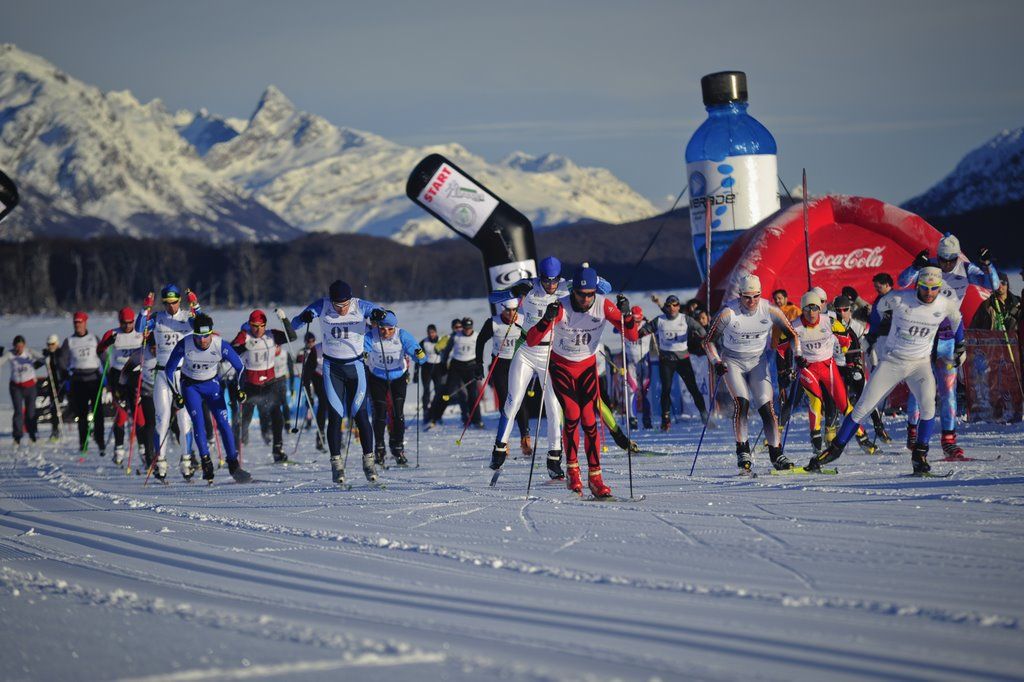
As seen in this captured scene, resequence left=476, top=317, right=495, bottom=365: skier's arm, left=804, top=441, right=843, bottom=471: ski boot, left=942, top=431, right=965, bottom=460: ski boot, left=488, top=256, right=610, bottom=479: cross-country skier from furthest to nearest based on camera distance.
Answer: left=476, top=317, right=495, bottom=365: skier's arm < left=942, top=431, right=965, bottom=460: ski boot < left=488, top=256, right=610, bottom=479: cross-country skier < left=804, top=441, right=843, bottom=471: ski boot

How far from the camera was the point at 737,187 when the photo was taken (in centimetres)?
1961

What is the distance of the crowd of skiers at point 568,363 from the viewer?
10172 mm

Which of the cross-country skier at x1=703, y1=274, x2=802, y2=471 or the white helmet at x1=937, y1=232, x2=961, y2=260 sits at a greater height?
the white helmet at x1=937, y1=232, x2=961, y2=260

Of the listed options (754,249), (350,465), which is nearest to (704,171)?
(754,249)

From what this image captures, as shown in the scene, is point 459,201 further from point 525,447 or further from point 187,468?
point 187,468

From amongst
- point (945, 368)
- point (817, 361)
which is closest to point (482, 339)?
point (817, 361)

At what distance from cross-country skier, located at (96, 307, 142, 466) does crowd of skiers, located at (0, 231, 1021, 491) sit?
3cm

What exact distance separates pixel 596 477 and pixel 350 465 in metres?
5.32

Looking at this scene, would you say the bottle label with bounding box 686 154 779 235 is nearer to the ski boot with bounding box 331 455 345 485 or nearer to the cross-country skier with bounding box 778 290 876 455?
the cross-country skier with bounding box 778 290 876 455

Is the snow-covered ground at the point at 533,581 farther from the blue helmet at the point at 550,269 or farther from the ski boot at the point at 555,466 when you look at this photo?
the blue helmet at the point at 550,269

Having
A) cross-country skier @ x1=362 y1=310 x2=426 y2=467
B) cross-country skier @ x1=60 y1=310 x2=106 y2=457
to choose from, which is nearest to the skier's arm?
cross-country skier @ x1=362 y1=310 x2=426 y2=467

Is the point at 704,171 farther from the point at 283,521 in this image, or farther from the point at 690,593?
the point at 690,593

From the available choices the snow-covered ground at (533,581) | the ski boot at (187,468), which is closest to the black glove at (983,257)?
the snow-covered ground at (533,581)

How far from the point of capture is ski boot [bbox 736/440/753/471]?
36.3ft
